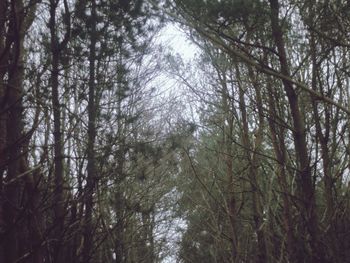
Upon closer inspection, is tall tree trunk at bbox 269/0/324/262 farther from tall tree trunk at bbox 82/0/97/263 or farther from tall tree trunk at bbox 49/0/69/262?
tall tree trunk at bbox 49/0/69/262

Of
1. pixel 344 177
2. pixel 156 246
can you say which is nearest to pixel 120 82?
pixel 344 177

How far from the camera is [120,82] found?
5594 mm

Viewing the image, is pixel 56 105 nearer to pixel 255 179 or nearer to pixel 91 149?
pixel 91 149

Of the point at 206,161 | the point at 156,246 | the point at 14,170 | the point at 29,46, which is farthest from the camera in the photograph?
the point at 156,246

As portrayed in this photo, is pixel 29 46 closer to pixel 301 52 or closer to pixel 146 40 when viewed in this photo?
pixel 146 40

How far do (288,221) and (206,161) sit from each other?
3804 millimetres

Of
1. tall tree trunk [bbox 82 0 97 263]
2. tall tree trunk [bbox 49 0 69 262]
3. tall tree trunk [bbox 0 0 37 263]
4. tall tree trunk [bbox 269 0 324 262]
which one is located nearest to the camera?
tall tree trunk [bbox 0 0 37 263]

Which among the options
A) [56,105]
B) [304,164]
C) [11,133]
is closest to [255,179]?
[304,164]

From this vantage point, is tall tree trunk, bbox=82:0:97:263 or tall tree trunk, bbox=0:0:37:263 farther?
tall tree trunk, bbox=82:0:97:263

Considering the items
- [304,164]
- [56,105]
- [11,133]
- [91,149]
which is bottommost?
[304,164]

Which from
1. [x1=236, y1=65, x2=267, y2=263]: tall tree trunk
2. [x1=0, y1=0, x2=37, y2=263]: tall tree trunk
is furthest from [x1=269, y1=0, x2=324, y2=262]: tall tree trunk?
[x1=0, y1=0, x2=37, y2=263]: tall tree trunk

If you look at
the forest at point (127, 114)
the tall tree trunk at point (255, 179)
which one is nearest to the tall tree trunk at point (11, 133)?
the forest at point (127, 114)

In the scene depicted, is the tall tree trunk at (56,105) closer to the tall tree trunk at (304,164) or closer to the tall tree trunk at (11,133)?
the tall tree trunk at (11,133)

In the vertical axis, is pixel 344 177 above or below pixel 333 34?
below
